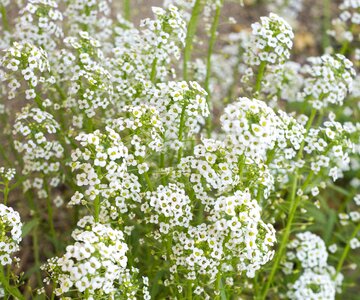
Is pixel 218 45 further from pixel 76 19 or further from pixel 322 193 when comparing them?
pixel 76 19

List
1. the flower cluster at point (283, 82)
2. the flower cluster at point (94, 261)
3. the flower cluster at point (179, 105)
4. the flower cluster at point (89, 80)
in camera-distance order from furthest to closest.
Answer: the flower cluster at point (283, 82), the flower cluster at point (89, 80), the flower cluster at point (179, 105), the flower cluster at point (94, 261)

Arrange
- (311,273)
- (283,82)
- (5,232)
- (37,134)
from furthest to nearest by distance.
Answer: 1. (283,82)
2. (311,273)
3. (37,134)
4. (5,232)

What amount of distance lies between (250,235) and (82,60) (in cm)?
167

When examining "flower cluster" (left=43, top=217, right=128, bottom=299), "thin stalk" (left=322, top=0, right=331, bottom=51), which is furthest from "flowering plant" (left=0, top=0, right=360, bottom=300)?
"thin stalk" (left=322, top=0, right=331, bottom=51)

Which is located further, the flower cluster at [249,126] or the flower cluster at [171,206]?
the flower cluster at [171,206]

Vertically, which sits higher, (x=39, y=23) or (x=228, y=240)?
(x=39, y=23)

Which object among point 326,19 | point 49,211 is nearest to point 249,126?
point 49,211

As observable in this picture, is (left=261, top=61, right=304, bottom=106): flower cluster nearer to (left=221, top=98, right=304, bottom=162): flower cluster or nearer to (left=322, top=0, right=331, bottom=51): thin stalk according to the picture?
(left=221, top=98, right=304, bottom=162): flower cluster

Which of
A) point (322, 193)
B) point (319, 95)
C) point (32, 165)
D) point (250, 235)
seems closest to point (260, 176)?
point (250, 235)

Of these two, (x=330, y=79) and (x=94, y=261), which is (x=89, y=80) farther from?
(x=330, y=79)

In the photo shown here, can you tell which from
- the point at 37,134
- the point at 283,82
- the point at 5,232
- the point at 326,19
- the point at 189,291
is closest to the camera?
the point at 5,232

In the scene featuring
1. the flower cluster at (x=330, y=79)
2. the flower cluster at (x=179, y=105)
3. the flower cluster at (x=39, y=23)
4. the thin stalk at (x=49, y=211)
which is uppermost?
the flower cluster at (x=39, y=23)

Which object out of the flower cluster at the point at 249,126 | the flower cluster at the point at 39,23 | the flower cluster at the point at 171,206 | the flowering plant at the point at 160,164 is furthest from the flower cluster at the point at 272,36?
the flower cluster at the point at 39,23

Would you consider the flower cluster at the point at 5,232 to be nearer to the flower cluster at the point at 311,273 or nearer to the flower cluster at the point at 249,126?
the flower cluster at the point at 249,126
